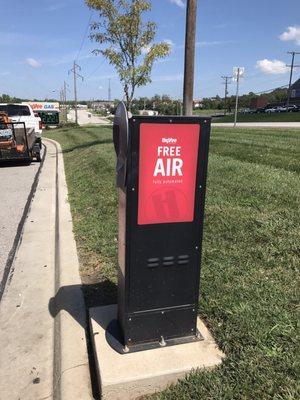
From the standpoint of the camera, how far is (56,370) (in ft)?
9.68

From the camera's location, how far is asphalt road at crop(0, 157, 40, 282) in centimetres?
581

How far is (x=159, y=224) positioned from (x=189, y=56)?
351 inches

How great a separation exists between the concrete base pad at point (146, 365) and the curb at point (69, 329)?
163mm

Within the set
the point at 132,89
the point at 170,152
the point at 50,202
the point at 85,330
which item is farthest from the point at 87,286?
the point at 132,89

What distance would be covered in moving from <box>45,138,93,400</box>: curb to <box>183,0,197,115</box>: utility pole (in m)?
6.39

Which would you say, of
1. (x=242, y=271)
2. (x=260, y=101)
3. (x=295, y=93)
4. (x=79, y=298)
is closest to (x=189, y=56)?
(x=242, y=271)

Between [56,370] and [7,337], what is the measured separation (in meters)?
0.67

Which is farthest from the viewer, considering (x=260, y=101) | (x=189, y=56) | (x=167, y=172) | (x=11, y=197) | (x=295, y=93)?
(x=260, y=101)

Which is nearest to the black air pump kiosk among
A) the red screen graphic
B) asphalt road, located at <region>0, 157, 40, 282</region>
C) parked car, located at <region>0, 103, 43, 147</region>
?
the red screen graphic

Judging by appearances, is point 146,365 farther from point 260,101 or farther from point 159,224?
point 260,101

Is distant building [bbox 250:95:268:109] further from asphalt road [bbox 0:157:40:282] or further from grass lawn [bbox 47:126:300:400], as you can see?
grass lawn [bbox 47:126:300:400]

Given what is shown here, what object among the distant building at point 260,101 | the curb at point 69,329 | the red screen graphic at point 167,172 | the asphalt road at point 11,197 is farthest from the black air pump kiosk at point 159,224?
the distant building at point 260,101

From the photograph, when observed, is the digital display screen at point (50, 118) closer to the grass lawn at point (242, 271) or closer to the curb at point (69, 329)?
the grass lawn at point (242, 271)

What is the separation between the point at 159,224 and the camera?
8.79 ft
